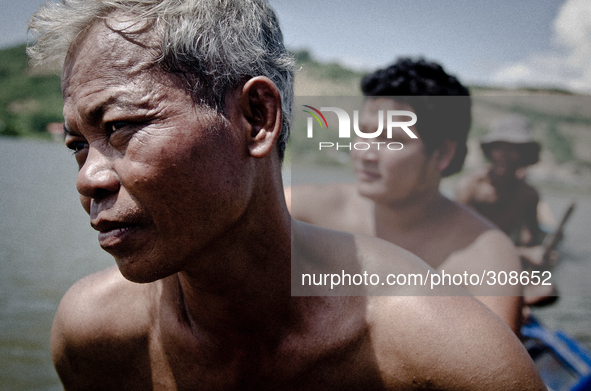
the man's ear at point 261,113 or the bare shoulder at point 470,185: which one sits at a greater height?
the man's ear at point 261,113

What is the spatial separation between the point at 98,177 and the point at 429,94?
96.4 inches

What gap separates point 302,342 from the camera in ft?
5.11

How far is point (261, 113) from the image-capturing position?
139 cm

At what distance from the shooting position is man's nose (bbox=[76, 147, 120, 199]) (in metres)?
1.21

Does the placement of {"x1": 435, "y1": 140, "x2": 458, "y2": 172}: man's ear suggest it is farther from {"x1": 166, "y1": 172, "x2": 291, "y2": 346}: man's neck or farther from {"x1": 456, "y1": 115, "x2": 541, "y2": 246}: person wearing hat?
{"x1": 166, "y1": 172, "x2": 291, "y2": 346}: man's neck

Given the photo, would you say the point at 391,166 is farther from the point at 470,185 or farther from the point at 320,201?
the point at 470,185

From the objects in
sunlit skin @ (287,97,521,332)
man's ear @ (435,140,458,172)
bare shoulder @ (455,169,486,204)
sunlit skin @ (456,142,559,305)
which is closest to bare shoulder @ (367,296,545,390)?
sunlit skin @ (287,97,521,332)

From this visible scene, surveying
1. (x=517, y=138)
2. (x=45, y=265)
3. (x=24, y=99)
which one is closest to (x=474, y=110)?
(x=517, y=138)

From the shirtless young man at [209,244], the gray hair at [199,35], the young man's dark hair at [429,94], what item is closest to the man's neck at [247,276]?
the shirtless young man at [209,244]

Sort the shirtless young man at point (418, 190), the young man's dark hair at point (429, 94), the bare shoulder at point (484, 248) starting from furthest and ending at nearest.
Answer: the young man's dark hair at point (429, 94)
the shirtless young man at point (418, 190)
the bare shoulder at point (484, 248)

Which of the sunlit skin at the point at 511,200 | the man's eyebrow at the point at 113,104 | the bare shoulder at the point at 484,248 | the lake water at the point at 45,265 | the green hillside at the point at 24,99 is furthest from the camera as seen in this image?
the green hillside at the point at 24,99

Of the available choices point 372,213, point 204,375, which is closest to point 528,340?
point 372,213

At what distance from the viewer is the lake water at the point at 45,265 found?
16.3 feet

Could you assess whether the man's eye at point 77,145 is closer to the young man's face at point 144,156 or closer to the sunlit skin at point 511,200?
the young man's face at point 144,156
